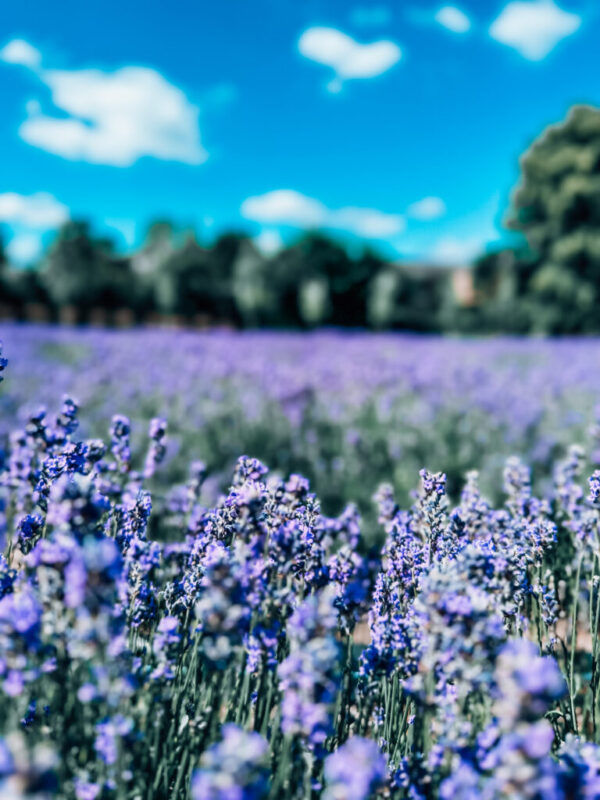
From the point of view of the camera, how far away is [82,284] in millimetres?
36812

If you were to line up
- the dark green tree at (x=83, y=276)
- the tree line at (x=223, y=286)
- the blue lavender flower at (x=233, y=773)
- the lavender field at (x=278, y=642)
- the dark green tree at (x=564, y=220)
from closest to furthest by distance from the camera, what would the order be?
the blue lavender flower at (x=233, y=773) < the lavender field at (x=278, y=642) < the dark green tree at (x=564, y=220) < the dark green tree at (x=83, y=276) < the tree line at (x=223, y=286)

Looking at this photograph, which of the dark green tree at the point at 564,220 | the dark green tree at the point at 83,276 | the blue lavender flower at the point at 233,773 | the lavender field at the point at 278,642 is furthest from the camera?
the dark green tree at the point at 83,276

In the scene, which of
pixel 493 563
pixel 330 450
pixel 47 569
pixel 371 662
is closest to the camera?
pixel 47 569

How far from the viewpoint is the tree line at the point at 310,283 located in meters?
29.1

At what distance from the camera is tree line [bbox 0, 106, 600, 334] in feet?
95.6

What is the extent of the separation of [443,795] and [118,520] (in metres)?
1.21

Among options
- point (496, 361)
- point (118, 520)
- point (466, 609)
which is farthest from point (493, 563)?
point (496, 361)

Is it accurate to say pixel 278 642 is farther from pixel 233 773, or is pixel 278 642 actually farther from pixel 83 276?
pixel 83 276

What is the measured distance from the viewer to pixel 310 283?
124 feet

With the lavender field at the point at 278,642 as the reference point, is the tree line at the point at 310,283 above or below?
above

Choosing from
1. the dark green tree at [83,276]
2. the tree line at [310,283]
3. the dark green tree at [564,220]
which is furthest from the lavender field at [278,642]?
the dark green tree at [83,276]

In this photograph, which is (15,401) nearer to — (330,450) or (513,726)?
(330,450)

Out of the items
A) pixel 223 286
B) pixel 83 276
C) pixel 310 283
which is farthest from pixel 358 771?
pixel 83 276

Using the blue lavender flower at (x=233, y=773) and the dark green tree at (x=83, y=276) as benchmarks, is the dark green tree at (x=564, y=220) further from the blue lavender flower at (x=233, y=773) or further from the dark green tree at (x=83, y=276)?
the blue lavender flower at (x=233, y=773)
